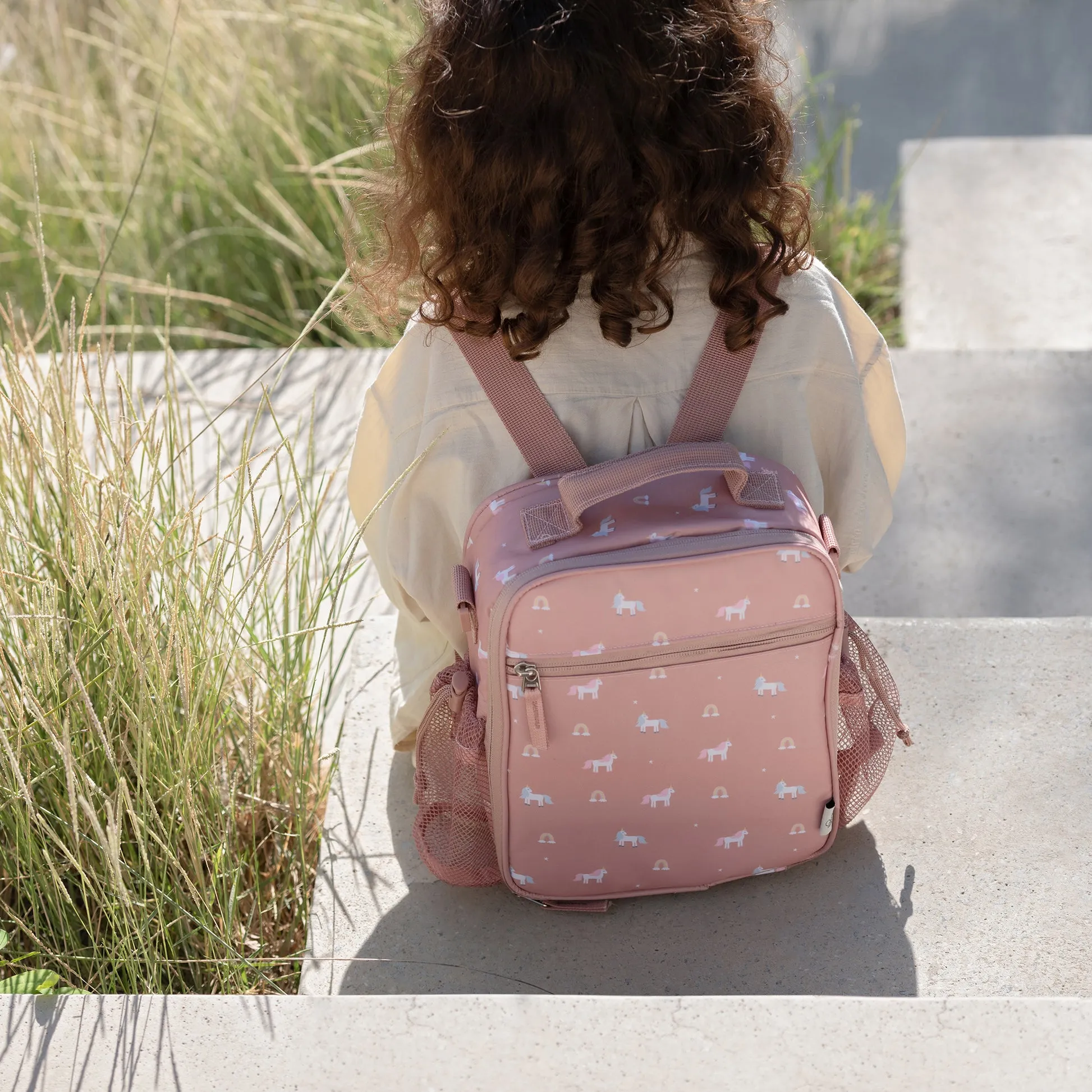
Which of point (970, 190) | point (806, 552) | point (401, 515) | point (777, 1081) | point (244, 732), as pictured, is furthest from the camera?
point (970, 190)

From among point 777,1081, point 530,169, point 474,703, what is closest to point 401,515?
point 474,703

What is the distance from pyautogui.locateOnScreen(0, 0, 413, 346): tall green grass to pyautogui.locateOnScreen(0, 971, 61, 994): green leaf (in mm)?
2084

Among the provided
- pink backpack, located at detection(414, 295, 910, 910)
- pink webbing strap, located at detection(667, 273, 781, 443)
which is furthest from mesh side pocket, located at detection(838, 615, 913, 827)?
pink webbing strap, located at detection(667, 273, 781, 443)

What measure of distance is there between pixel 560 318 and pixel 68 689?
29.2 inches

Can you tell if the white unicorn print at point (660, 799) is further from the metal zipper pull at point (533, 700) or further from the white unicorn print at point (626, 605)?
the white unicorn print at point (626, 605)

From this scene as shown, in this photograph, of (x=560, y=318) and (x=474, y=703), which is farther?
(x=474, y=703)

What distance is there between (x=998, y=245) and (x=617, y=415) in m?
2.40

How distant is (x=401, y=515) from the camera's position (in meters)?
1.66

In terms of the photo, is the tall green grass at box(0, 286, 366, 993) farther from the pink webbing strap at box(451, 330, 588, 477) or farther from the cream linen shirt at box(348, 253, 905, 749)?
the pink webbing strap at box(451, 330, 588, 477)

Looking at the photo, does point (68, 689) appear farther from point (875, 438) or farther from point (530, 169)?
point (875, 438)

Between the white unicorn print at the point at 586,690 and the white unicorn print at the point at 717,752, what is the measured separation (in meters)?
0.17

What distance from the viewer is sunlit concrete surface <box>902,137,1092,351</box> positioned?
10.6ft

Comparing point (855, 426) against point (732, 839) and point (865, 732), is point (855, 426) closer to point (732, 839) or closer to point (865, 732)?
point (865, 732)

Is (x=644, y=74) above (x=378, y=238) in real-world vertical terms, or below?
above
